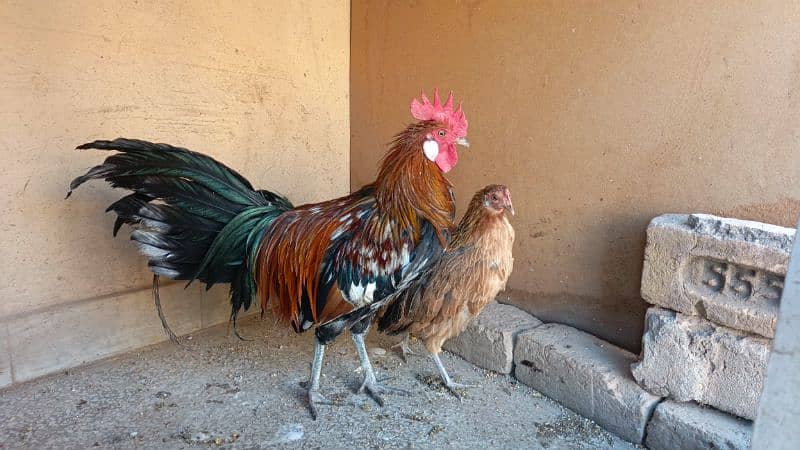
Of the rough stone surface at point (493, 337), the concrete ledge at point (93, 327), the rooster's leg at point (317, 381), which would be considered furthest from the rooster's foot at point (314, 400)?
the concrete ledge at point (93, 327)

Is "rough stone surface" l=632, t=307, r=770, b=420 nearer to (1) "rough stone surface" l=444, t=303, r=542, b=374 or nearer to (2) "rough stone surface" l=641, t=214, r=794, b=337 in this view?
(2) "rough stone surface" l=641, t=214, r=794, b=337

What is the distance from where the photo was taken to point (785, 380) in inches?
40.3

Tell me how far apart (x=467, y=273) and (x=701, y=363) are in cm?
116

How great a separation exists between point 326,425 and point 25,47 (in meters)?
2.57

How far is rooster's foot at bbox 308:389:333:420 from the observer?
8.92 ft

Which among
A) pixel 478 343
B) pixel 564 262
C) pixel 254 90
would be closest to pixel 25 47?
pixel 254 90

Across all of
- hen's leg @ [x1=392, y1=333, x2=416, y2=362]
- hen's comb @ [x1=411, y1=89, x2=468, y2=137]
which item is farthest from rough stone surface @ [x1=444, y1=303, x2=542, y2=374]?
hen's comb @ [x1=411, y1=89, x2=468, y2=137]

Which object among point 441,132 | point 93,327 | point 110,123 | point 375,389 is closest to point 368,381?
point 375,389

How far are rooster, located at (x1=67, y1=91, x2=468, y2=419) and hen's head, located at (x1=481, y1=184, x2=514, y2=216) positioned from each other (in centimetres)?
20

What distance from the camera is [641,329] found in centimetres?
281

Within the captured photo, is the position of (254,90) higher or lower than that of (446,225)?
higher

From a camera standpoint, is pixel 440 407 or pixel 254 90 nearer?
pixel 440 407

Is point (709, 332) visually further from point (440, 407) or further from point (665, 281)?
point (440, 407)

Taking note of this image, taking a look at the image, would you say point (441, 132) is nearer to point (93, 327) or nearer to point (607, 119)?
point (607, 119)
